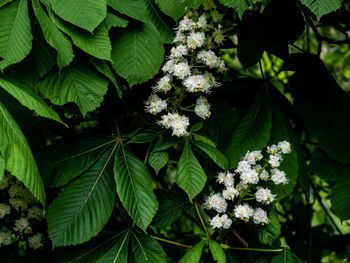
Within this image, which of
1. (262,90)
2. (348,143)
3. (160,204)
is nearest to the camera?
(160,204)

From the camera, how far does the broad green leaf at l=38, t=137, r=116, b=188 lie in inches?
65.7

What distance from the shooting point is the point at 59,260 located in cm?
165

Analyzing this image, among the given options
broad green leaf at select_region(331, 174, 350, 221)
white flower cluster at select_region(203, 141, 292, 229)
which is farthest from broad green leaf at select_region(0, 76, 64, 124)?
broad green leaf at select_region(331, 174, 350, 221)

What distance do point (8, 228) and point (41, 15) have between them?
1.01 m

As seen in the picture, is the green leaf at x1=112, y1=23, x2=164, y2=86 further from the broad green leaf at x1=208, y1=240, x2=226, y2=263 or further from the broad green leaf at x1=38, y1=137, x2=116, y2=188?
the broad green leaf at x1=208, y1=240, x2=226, y2=263

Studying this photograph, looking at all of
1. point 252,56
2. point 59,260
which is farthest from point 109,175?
point 252,56

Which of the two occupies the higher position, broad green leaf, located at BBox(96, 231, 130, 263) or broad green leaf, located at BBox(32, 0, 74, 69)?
broad green leaf, located at BBox(32, 0, 74, 69)

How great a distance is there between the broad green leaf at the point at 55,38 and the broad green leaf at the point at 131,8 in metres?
0.23

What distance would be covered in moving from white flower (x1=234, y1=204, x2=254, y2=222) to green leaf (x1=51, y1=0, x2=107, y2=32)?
86cm

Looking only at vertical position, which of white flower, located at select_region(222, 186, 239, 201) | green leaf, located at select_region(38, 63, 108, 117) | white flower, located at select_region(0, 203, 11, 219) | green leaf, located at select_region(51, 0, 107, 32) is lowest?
white flower, located at select_region(0, 203, 11, 219)

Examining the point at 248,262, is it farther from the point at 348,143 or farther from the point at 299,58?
the point at 299,58

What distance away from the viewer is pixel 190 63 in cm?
160

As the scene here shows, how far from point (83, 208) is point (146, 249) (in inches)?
12.0

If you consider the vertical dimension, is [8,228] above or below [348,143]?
below
